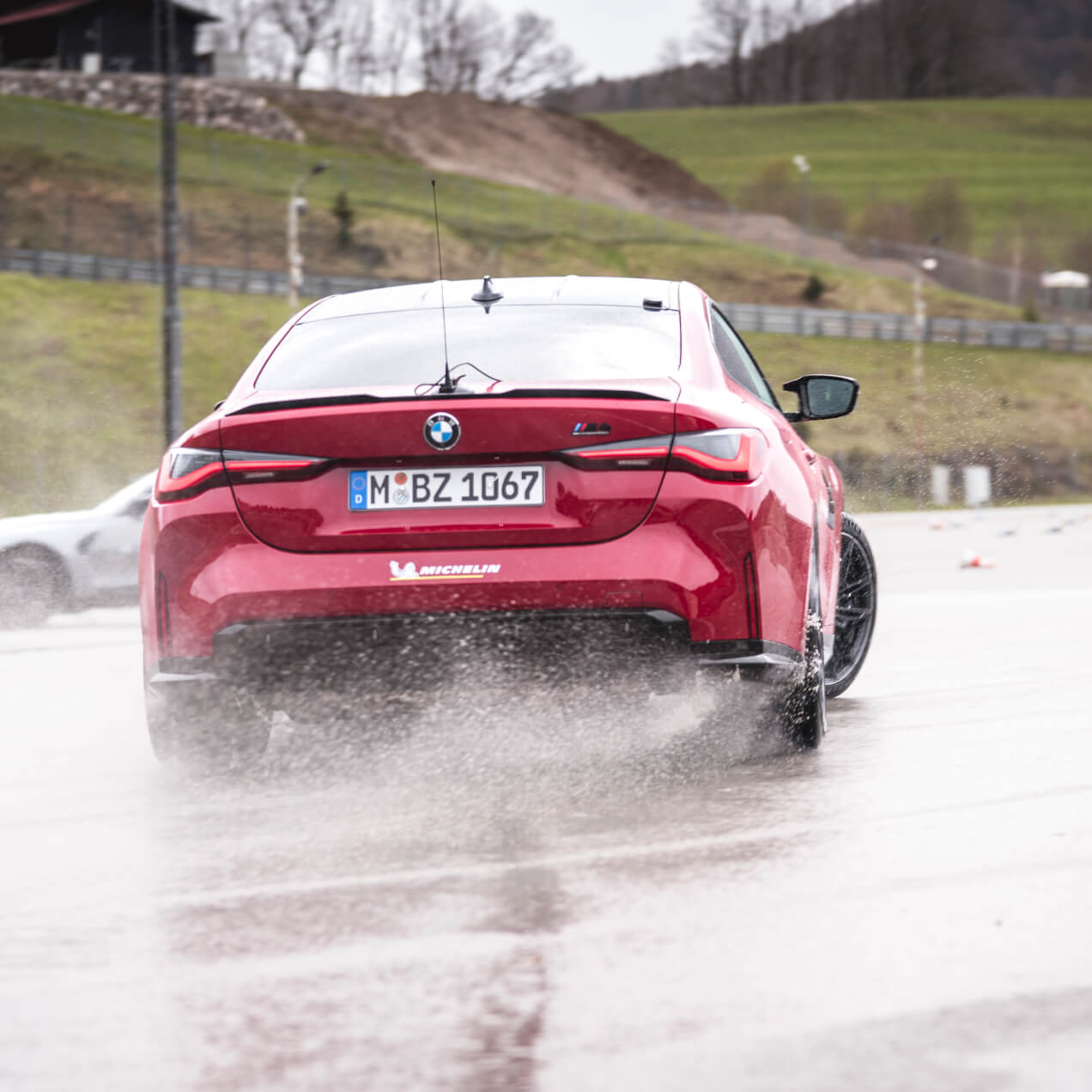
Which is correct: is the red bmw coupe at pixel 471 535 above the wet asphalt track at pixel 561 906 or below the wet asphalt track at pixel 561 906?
above

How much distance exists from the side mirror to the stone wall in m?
91.0

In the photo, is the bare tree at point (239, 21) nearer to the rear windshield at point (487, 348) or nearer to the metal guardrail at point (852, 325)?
the metal guardrail at point (852, 325)

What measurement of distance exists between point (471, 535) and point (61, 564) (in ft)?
27.9

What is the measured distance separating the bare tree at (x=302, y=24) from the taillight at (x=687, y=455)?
102 meters

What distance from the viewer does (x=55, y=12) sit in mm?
93625

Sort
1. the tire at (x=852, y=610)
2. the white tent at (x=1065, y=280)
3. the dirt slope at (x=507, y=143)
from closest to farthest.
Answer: the tire at (x=852, y=610), the white tent at (x=1065, y=280), the dirt slope at (x=507, y=143)

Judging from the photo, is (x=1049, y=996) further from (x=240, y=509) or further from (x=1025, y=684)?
(x=1025, y=684)

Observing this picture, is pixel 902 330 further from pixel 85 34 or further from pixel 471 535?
pixel 471 535

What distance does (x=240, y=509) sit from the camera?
619 centimetres

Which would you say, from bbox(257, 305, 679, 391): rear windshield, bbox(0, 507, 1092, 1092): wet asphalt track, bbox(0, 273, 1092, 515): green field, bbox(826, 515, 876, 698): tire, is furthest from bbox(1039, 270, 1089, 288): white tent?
bbox(257, 305, 679, 391): rear windshield

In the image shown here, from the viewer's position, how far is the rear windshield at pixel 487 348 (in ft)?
20.9

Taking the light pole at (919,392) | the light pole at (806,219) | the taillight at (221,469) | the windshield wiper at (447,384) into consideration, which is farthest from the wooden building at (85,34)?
the windshield wiper at (447,384)

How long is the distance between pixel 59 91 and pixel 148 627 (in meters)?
94.4

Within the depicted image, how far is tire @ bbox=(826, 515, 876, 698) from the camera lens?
8.85 metres
